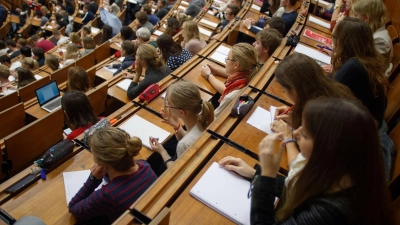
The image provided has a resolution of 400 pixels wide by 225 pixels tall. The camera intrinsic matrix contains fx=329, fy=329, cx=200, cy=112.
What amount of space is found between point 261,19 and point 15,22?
16.9ft

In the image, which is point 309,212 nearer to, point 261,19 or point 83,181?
point 83,181

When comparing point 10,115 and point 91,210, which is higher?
point 91,210

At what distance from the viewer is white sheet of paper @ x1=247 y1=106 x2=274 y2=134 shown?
1.20m

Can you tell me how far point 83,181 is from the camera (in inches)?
43.1

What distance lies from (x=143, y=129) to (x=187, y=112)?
24 cm

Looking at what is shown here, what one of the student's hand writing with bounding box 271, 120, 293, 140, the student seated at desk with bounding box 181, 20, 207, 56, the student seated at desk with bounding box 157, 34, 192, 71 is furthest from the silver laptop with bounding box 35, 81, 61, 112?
the student's hand writing with bounding box 271, 120, 293, 140

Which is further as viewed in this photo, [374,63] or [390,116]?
[390,116]

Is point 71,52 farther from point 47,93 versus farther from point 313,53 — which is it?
point 313,53

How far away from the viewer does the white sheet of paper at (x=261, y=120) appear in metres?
1.20

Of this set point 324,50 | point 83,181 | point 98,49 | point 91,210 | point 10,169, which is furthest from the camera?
point 98,49

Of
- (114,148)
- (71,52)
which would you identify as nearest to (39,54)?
(71,52)

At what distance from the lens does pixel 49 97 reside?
2023 mm

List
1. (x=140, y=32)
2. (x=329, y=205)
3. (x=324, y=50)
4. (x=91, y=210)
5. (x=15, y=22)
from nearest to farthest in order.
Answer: (x=329, y=205)
(x=91, y=210)
(x=324, y=50)
(x=140, y=32)
(x=15, y=22)

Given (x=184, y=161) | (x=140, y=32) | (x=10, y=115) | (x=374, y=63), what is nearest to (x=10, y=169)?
(x=10, y=115)
